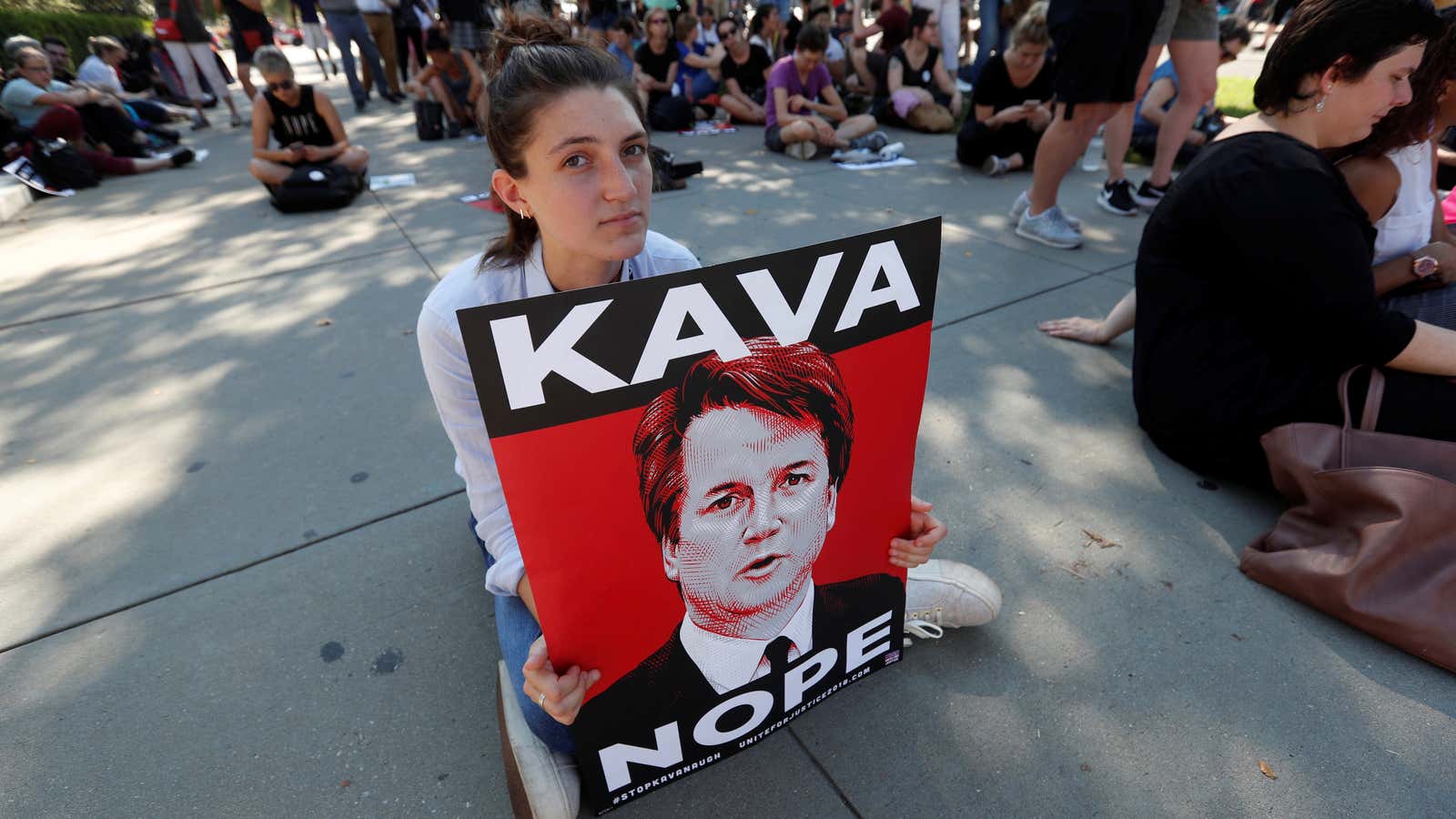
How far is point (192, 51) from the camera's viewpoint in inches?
361

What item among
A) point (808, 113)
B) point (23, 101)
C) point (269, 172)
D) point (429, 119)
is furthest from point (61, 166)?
point (808, 113)

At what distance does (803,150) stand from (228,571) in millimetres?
5615

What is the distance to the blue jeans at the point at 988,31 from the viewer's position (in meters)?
Result: 8.73

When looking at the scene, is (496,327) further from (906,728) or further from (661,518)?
(906,728)

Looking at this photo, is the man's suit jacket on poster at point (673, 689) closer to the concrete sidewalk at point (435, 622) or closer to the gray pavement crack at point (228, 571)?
the concrete sidewalk at point (435, 622)

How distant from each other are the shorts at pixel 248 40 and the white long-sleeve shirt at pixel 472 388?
30.0 feet

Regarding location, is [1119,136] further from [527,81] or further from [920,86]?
[527,81]

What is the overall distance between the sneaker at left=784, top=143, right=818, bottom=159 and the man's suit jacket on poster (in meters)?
5.64

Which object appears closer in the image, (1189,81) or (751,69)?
(1189,81)

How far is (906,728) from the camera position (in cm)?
150

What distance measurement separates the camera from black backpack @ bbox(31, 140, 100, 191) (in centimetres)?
552

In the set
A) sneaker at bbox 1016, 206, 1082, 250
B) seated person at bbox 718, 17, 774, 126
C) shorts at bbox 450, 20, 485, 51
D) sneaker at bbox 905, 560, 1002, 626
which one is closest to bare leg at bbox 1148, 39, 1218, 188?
sneaker at bbox 1016, 206, 1082, 250

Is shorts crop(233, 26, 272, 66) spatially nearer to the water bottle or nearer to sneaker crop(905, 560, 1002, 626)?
the water bottle

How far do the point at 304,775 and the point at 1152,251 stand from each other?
104 inches
